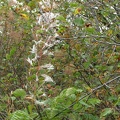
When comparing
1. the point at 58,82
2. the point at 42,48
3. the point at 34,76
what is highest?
the point at 42,48

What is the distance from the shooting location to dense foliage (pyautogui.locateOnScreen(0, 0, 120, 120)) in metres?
1.56

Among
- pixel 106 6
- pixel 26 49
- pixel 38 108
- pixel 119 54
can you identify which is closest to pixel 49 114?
pixel 38 108

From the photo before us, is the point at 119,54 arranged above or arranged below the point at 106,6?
below

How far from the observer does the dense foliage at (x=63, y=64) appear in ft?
5.13

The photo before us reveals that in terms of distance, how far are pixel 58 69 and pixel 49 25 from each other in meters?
2.02

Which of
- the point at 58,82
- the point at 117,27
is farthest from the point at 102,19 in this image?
the point at 58,82

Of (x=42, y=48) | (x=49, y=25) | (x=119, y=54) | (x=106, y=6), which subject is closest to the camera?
(x=42, y=48)

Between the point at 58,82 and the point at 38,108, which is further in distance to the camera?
the point at 58,82

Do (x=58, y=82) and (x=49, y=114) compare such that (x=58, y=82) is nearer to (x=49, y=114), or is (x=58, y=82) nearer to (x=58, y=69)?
(x=58, y=69)

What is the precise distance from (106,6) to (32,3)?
31.7 inches

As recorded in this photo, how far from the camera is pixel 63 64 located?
11.4 ft

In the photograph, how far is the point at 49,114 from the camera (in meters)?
1.57

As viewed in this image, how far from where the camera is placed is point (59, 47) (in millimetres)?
3656

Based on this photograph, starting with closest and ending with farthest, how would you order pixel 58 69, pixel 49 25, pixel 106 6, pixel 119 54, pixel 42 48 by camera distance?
pixel 42 48
pixel 49 25
pixel 119 54
pixel 106 6
pixel 58 69
